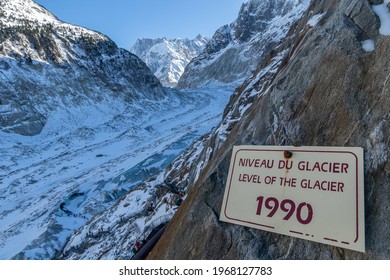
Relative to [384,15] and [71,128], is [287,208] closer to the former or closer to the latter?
[384,15]

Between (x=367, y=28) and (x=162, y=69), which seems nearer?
(x=367, y=28)

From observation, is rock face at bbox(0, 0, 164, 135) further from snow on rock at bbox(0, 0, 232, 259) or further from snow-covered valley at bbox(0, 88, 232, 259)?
snow-covered valley at bbox(0, 88, 232, 259)

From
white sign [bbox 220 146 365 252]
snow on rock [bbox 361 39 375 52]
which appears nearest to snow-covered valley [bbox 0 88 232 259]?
white sign [bbox 220 146 365 252]

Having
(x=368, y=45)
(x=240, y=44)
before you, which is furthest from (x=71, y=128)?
(x=240, y=44)

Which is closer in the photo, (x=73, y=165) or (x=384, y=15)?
Answer: (x=384, y=15)
